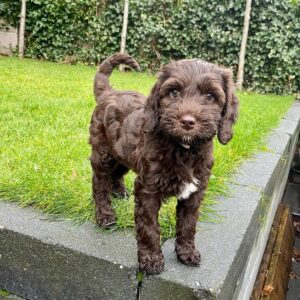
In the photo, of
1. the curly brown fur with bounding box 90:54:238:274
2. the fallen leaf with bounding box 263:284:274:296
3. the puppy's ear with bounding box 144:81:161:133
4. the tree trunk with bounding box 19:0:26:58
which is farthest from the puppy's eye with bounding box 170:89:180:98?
the tree trunk with bounding box 19:0:26:58

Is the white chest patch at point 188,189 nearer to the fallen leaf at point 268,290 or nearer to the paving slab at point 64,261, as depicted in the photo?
the paving slab at point 64,261

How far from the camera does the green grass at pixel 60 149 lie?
3020 millimetres

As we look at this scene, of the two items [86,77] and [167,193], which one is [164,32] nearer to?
[86,77]

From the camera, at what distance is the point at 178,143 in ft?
7.47

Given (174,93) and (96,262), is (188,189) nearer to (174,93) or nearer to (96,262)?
(174,93)

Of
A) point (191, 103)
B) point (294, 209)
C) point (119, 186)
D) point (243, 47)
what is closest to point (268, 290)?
point (119, 186)

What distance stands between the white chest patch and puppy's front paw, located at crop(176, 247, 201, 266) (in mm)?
293

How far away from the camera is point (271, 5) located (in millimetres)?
11453

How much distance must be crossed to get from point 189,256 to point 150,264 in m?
0.24

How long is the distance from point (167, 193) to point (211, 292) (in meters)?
0.54

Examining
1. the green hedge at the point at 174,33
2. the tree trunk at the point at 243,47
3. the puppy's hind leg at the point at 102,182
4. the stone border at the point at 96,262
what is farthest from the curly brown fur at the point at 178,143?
the green hedge at the point at 174,33

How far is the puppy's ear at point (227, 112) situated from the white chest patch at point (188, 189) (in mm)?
266

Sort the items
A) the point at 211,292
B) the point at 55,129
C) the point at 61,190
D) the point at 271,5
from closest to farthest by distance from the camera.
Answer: the point at 211,292 < the point at 61,190 < the point at 55,129 < the point at 271,5

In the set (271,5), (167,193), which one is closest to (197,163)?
(167,193)
